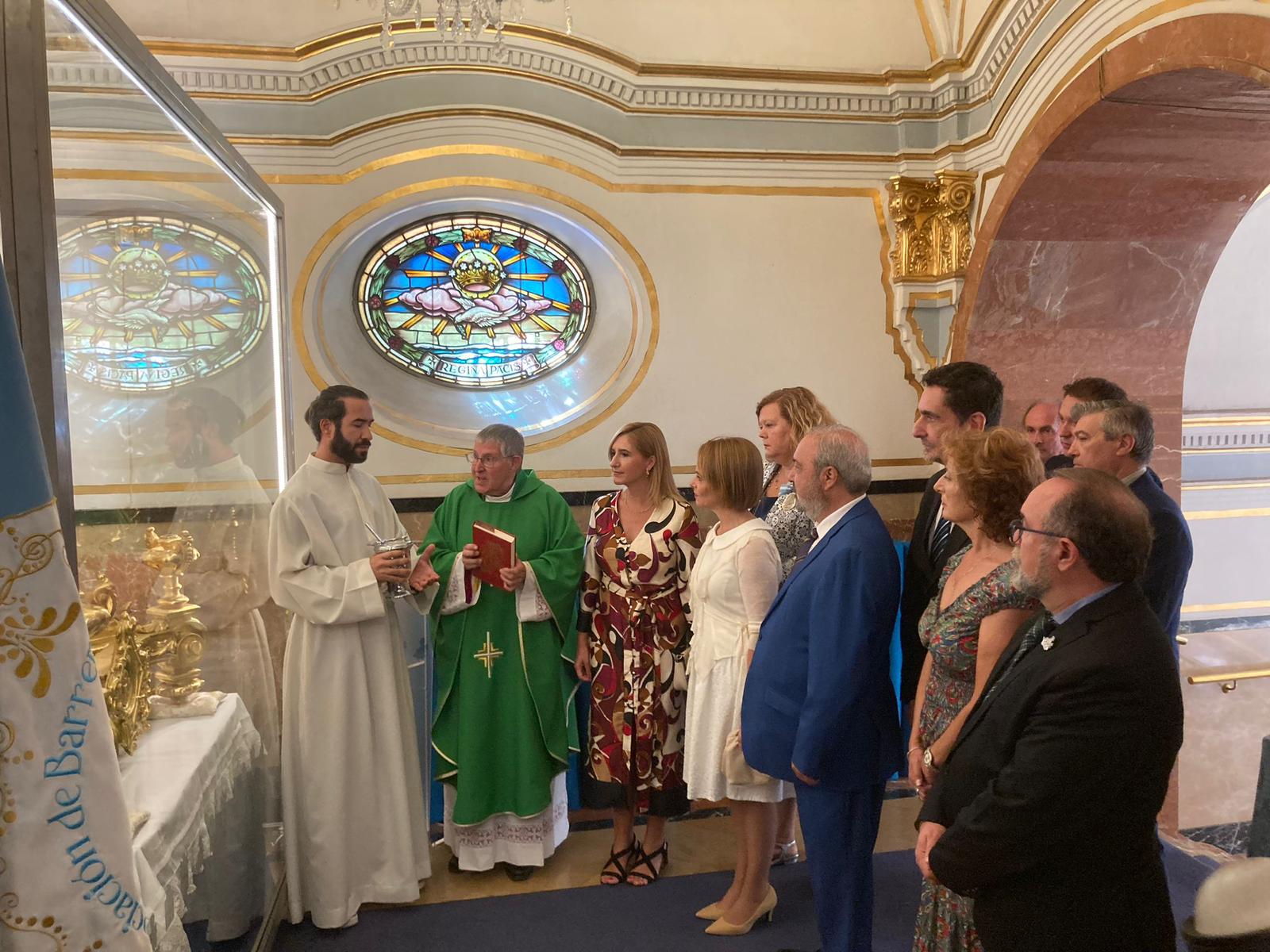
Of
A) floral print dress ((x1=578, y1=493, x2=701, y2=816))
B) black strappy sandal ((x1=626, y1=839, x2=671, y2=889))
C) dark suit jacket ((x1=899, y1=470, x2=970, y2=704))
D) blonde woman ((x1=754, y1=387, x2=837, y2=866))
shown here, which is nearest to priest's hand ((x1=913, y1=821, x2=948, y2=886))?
dark suit jacket ((x1=899, y1=470, x2=970, y2=704))

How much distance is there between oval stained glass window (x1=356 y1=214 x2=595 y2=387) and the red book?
2555 mm

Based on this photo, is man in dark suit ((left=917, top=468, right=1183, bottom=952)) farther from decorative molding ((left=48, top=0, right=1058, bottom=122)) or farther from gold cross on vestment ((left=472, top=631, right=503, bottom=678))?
decorative molding ((left=48, top=0, right=1058, bottom=122))

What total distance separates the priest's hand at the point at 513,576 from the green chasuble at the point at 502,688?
0.09 metres

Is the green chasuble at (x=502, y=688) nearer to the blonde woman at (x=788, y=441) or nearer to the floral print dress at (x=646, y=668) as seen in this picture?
the floral print dress at (x=646, y=668)

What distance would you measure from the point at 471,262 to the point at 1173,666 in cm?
540

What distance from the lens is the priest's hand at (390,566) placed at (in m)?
4.01

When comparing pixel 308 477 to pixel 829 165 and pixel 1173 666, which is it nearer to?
pixel 1173 666

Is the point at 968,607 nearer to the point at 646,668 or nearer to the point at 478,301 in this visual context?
the point at 646,668

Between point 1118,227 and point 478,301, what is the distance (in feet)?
12.4

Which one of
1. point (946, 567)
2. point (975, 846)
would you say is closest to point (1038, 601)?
point (946, 567)

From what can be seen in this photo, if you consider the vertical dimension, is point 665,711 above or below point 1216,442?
below

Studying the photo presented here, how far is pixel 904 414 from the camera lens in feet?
22.6

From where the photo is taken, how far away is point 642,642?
430 centimetres

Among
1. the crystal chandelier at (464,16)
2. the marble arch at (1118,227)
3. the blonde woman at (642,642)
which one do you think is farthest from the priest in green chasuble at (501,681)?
the marble arch at (1118,227)
